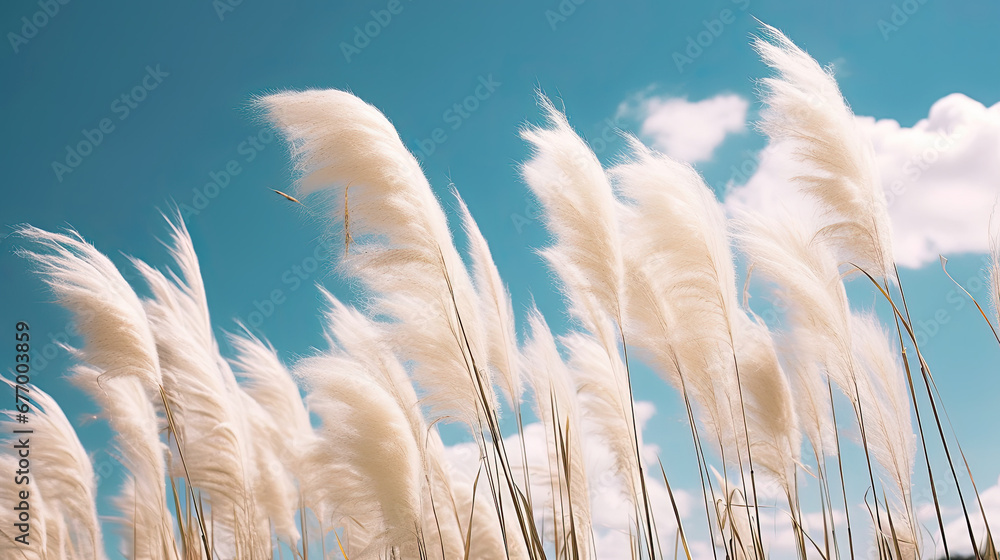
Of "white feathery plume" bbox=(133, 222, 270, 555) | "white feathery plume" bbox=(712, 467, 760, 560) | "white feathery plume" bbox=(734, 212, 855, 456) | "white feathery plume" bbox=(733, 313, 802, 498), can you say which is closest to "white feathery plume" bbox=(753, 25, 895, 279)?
"white feathery plume" bbox=(734, 212, 855, 456)

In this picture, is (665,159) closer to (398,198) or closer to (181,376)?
(398,198)

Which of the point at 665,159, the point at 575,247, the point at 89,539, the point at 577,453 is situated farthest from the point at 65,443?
the point at 665,159

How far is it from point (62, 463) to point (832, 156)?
4472 mm

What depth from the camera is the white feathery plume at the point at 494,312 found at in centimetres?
228

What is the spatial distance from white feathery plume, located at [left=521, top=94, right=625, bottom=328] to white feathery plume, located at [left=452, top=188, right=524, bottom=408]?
0.25 m

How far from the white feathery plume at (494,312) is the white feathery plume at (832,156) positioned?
1100mm

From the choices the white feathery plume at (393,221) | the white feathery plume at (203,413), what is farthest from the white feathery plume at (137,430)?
the white feathery plume at (393,221)

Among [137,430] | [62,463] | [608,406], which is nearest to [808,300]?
[608,406]

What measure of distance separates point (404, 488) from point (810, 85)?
77.8 inches

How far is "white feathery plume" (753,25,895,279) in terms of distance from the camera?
2129 millimetres

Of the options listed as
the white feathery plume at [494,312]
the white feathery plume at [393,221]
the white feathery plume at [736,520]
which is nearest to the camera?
the white feathery plume at [393,221]

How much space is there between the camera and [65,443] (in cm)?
395

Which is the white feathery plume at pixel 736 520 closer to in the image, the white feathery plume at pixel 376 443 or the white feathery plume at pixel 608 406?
the white feathery plume at pixel 608 406

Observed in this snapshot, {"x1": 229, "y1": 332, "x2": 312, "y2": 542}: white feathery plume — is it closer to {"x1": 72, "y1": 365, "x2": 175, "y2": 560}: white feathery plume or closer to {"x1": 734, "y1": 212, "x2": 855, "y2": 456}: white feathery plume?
{"x1": 72, "y1": 365, "x2": 175, "y2": 560}: white feathery plume
